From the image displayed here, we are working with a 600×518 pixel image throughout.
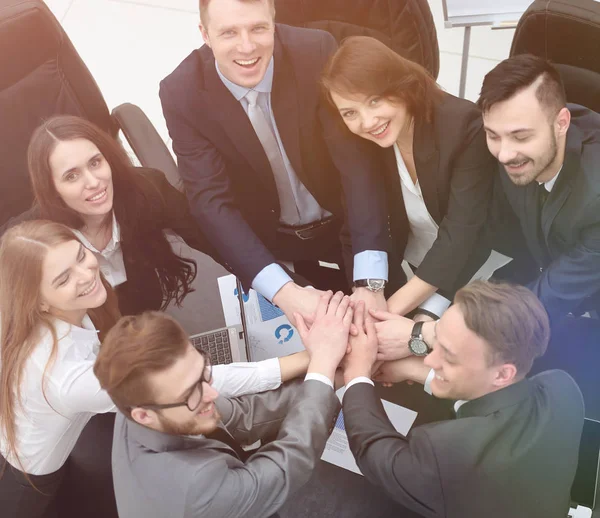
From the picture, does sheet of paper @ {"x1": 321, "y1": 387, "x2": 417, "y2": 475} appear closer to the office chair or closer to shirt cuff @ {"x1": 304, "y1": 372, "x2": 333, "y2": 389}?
shirt cuff @ {"x1": 304, "y1": 372, "x2": 333, "y2": 389}

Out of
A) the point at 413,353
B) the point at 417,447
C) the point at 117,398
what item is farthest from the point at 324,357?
the point at 117,398

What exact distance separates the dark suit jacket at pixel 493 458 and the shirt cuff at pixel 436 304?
1.82ft

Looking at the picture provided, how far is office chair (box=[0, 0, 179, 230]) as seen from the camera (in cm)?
184

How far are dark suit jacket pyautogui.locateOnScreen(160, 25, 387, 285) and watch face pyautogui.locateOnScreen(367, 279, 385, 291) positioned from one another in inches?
4.4

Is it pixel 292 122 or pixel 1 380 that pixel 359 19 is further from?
pixel 1 380

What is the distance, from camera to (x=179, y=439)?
4.43 ft

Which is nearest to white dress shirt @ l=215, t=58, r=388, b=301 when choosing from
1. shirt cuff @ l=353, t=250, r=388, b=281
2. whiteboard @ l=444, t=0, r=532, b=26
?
shirt cuff @ l=353, t=250, r=388, b=281

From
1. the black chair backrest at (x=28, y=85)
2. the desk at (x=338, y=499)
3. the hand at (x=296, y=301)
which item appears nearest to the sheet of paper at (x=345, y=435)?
the desk at (x=338, y=499)

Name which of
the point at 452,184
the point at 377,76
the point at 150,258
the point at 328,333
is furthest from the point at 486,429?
the point at 150,258

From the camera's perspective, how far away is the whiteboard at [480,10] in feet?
7.40

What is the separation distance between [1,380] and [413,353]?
121 cm

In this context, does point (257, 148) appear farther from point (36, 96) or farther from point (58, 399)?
point (58, 399)

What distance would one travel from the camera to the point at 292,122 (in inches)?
71.2

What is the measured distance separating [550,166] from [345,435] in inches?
37.3
